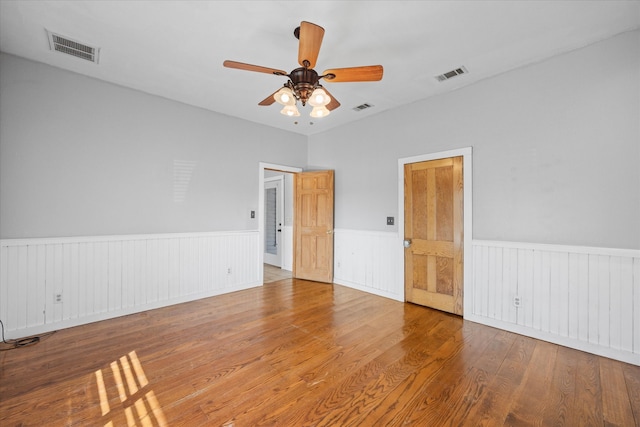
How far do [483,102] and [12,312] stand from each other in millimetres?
5799

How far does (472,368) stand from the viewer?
2346mm

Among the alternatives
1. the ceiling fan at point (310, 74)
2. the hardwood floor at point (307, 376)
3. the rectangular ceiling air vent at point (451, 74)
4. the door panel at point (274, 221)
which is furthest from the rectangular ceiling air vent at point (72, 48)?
the door panel at point (274, 221)

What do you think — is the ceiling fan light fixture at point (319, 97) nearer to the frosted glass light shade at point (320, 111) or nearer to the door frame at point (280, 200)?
the frosted glass light shade at point (320, 111)

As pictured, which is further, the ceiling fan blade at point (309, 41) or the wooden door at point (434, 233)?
Result: the wooden door at point (434, 233)

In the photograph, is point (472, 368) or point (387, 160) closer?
point (472, 368)

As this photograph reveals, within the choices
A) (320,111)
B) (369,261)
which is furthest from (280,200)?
(320,111)

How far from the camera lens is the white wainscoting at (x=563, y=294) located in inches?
97.0

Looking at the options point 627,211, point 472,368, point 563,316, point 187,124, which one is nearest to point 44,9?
point 187,124

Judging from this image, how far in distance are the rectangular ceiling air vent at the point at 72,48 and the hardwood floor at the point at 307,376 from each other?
301 cm

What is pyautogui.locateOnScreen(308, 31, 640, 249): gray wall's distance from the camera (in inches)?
98.1

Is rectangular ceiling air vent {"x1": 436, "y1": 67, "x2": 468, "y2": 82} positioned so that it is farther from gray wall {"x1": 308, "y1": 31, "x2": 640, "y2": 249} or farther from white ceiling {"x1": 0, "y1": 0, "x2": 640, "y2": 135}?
gray wall {"x1": 308, "y1": 31, "x2": 640, "y2": 249}

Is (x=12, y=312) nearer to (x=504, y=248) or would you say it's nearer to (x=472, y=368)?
(x=472, y=368)

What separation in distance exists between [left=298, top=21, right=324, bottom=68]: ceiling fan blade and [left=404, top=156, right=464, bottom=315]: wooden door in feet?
7.83

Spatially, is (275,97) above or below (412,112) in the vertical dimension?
below
